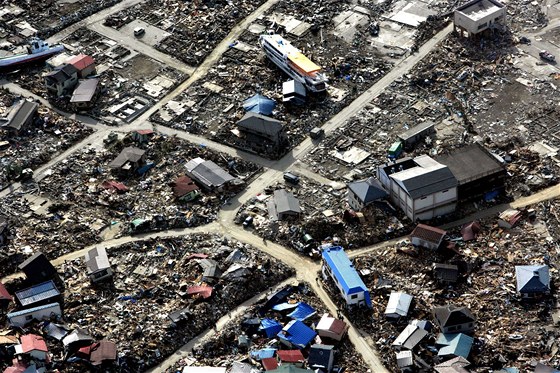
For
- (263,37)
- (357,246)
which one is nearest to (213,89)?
(263,37)

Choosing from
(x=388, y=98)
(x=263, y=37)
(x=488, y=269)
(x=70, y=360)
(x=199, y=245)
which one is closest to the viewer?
(x=70, y=360)

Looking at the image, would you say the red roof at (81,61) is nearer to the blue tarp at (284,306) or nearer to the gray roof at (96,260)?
the gray roof at (96,260)

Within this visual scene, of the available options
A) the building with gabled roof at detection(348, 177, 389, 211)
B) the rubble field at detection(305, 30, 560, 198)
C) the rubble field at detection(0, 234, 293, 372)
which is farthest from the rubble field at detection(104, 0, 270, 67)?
the rubble field at detection(0, 234, 293, 372)

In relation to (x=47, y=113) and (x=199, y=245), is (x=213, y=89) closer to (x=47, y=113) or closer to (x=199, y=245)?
(x=47, y=113)

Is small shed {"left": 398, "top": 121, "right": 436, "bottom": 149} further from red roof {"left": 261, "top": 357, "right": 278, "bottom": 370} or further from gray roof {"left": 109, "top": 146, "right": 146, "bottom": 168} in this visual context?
red roof {"left": 261, "top": 357, "right": 278, "bottom": 370}

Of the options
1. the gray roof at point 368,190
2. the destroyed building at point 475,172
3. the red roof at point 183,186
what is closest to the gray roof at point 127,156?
the red roof at point 183,186

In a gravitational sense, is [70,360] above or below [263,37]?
below

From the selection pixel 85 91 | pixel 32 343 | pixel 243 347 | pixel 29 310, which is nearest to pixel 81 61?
pixel 85 91

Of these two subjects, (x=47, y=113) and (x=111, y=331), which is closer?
(x=111, y=331)
